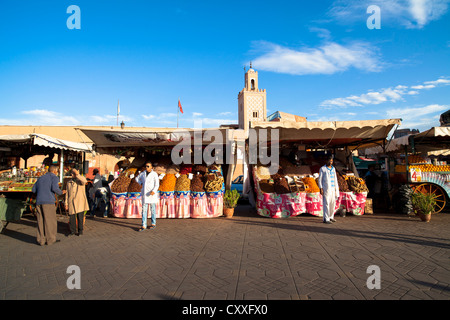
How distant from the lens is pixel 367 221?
6914mm

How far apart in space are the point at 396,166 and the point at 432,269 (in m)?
5.99

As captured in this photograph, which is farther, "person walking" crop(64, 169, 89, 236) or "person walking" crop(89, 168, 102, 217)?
"person walking" crop(89, 168, 102, 217)

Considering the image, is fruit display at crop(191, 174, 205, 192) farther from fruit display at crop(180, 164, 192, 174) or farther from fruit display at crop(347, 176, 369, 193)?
fruit display at crop(347, 176, 369, 193)

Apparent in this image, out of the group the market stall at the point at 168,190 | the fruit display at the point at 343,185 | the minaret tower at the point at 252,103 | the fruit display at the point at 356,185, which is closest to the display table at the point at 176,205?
the market stall at the point at 168,190

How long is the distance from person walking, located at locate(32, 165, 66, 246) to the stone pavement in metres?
0.25

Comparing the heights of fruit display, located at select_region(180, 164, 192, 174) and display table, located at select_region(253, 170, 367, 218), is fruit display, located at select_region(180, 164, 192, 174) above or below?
above

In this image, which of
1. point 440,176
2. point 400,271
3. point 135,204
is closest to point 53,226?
point 135,204

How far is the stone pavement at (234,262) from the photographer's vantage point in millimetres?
2939

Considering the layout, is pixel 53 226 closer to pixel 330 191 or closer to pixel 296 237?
pixel 296 237

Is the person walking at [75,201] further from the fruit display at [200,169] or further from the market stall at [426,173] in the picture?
the market stall at [426,173]

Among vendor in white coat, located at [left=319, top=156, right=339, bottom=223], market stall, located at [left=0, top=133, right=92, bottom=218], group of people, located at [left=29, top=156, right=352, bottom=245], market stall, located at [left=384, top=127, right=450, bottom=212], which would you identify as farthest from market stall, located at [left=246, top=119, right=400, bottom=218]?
market stall, located at [left=0, top=133, right=92, bottom=218]

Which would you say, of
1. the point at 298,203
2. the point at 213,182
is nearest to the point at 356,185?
the point at 298,203

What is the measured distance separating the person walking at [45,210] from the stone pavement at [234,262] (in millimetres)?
245

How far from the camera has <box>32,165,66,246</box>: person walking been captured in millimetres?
5027
